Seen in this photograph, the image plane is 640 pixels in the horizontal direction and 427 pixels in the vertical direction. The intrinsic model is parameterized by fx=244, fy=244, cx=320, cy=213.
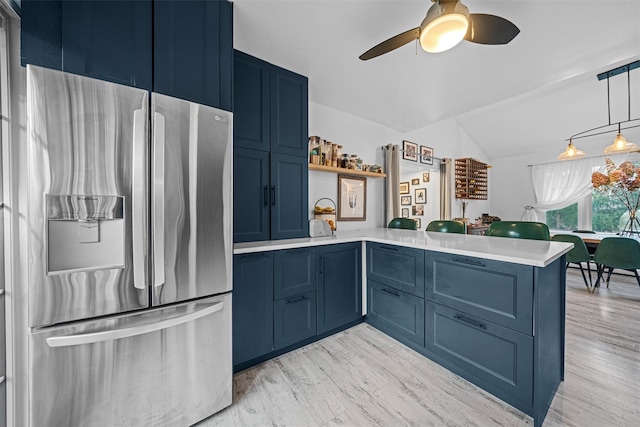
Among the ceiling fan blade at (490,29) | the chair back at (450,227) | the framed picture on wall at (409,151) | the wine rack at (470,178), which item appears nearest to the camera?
the ceiling fan blade at (490,29)

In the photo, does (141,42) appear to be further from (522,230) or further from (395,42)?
(522,230)

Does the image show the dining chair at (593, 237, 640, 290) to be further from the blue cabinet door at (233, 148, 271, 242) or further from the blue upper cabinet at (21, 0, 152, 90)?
the blue upper cabinet at (21, 0, 152, 90)

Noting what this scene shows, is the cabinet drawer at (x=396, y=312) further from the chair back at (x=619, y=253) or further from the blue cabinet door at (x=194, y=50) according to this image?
the chair back at (x=619, y=253)

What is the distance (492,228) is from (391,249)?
123cm

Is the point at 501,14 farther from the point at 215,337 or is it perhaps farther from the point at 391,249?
the point at 215,337

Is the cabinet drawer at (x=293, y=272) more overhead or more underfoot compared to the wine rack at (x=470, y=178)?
more underfoot

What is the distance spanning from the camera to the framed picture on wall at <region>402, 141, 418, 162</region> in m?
4.22

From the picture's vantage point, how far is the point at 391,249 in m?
2.23

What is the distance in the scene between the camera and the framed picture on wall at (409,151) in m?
4.22

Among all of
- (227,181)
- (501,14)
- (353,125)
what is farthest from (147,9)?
(353,125)

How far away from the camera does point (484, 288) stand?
159 centimetres

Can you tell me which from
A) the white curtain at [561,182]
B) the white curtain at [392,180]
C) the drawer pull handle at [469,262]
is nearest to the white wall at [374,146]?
the white curtain at [392,180]

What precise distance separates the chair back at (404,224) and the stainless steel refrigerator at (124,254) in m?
2.62

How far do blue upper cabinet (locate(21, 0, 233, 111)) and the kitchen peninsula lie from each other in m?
1.12
